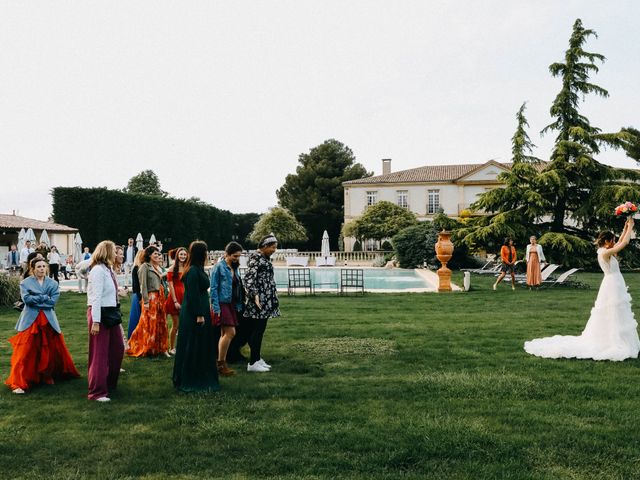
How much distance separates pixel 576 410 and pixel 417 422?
4.77 ft

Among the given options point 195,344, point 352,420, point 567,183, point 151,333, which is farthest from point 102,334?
point 567,183

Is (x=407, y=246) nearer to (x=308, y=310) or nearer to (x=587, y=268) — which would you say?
(x=587, y=268)

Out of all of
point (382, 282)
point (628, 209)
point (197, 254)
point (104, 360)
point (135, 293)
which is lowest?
point (382, 282)

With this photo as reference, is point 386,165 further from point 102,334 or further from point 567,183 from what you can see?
point 102,334

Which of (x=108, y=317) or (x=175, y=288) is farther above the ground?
(x=175, y=288)

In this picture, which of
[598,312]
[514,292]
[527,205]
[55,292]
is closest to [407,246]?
[527,205]

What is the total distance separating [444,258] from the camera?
17047 millimetres

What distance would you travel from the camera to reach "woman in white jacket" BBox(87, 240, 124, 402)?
5.46 metres

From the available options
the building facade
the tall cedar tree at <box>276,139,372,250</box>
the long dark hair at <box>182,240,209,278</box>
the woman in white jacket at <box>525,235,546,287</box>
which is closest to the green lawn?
the long dark hair at <box>182,240,209,278</box>

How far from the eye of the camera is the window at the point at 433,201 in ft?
159

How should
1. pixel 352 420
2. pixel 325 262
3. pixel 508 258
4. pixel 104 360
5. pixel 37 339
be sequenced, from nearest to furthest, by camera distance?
pixel 352 420, pixel 104 360, pixel 37 339, pixel 508 258, pixel 325 262

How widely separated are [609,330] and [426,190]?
4231 cm

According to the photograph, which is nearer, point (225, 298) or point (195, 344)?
point (195, 344)

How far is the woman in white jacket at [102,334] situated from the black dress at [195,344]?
25.2 inches
